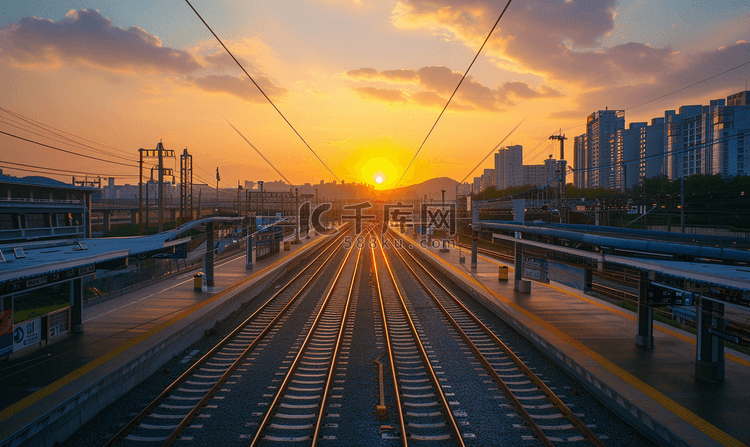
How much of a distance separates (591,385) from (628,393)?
75 cm

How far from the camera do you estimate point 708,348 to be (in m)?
6.43

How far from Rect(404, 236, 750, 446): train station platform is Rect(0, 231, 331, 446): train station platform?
774 cm

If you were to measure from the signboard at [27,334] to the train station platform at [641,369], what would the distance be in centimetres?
995

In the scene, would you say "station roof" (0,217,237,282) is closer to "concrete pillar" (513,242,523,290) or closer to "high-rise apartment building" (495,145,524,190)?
"concrete pillar" (513,242,523,290)

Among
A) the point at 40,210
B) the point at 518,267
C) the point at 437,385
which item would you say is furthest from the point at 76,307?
the point at 40,210

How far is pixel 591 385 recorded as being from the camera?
672cm

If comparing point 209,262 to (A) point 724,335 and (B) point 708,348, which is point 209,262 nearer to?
(B) point 708,348

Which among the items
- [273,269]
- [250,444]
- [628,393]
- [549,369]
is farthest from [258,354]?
[273,269]

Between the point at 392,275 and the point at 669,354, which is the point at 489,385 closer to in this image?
the point at 669,354

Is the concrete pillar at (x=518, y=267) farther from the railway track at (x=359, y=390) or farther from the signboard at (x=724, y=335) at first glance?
the signboard at (x=724, y=335)

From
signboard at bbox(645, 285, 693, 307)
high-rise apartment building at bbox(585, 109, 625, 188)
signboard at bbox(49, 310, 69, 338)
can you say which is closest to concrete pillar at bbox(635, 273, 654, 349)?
signboard at bbox(645, 285, 693, 307)

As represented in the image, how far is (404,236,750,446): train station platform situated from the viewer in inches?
206

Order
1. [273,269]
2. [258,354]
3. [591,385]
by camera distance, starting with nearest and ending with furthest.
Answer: [591,385]
[258,354]
[273,269]

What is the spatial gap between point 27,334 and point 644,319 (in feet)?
38.6
